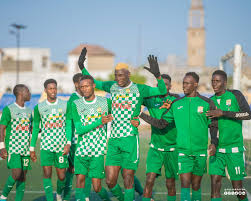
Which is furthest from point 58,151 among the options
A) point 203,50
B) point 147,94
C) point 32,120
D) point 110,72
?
point 203,50

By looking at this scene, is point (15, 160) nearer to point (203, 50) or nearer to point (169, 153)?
point (169, 153)

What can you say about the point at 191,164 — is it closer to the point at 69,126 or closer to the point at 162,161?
the point at 162,161

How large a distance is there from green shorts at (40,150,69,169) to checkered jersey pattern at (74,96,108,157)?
111 cm

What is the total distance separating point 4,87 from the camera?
3147 inches

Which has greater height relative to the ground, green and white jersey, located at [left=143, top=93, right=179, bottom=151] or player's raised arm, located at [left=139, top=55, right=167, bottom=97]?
player's raised arm, located at [left=139, top=55, right=167, bottom=97]

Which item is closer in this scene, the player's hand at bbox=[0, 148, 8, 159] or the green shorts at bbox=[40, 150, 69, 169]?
the player's hand at bbox=[0, 148, 8, 159]

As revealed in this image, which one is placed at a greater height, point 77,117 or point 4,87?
point 4,87

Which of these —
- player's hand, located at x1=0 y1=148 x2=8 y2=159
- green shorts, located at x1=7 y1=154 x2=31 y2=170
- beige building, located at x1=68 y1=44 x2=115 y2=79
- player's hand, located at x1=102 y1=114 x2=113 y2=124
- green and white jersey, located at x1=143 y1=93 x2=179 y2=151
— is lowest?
green shorts, located at x1=7 y1=154 x2=31 y2=170

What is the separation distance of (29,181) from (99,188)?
12.0 ft

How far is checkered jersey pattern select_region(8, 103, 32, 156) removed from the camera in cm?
735

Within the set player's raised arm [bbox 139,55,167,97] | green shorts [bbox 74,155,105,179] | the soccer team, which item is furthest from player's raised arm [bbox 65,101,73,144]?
player's raised arm [bbox 139,55,167,97]

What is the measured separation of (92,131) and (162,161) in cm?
131

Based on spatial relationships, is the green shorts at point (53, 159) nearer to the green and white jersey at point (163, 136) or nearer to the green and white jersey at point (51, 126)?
the green and white jersey at point (51, 126)

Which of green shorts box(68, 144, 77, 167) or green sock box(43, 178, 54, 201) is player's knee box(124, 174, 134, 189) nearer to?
green sock box(43, 178, 54, 201)
